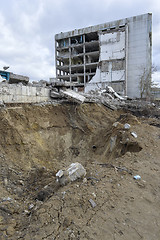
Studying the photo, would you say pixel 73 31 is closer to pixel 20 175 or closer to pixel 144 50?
pixel 144 50

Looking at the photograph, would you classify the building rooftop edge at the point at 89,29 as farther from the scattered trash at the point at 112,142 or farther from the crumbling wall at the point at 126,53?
the scattered trash at the point at 112,142

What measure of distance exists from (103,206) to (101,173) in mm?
1097

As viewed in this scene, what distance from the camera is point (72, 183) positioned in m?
3.36

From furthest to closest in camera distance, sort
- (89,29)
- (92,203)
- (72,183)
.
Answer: (89,29) < (72,183) < (92,203)

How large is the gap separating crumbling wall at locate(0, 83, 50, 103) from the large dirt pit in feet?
1.17

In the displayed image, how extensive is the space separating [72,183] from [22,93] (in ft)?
14.3

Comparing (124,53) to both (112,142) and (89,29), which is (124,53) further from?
(112,142)

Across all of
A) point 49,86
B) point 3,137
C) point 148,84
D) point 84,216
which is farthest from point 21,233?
point 148,84

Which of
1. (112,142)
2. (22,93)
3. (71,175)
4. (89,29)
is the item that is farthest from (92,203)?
(89,29)

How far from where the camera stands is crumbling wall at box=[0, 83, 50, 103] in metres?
5.45

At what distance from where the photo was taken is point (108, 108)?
10758 mm

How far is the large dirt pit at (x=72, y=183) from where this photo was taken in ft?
7.78

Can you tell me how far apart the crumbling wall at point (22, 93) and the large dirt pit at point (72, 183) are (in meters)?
0.36

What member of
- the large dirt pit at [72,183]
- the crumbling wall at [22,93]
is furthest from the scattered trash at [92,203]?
the crumbling wall at [22,93]
